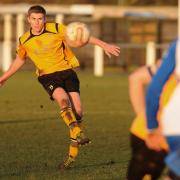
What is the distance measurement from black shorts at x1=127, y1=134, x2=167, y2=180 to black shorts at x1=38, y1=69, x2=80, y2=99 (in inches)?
198

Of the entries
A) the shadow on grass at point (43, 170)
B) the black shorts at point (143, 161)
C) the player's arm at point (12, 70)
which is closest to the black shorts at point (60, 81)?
the player's arm at point (12, 70)

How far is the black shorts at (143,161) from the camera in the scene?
626 centimetres

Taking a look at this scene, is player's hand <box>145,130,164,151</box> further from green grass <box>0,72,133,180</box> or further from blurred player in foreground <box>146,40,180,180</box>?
green grass <box>0,72,133,180</box>

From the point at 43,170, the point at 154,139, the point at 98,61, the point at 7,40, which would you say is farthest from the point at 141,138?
the point at 7,40

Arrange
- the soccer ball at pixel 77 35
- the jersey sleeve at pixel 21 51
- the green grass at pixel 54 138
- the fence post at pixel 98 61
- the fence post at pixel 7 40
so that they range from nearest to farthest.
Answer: the soccer ball at pixel 77 35
the green grass at pixel 54 138
the jersey sleeve at pixel 21 51
the fence post at pixel 98 61
the fence post at pixel 7 40

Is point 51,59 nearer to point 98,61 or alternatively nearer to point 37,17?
point 37,17

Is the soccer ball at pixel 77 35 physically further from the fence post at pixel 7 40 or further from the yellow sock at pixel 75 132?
the fence post at pixel 7 40

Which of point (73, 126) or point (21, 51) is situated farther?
point (21, 51)

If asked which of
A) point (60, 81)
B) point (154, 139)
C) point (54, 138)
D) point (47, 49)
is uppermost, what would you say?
point (154, 139)

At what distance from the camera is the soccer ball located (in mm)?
8602

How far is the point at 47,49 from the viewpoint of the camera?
11562 millimetres

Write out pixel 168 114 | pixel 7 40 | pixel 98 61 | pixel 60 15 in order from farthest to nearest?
pixel 60 15, pixel 7 40, pixel 98 61, pixel 168 114

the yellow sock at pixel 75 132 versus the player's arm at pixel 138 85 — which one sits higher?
the player's arm at pixel 138 85

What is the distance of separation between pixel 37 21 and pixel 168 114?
5765 millimetres
